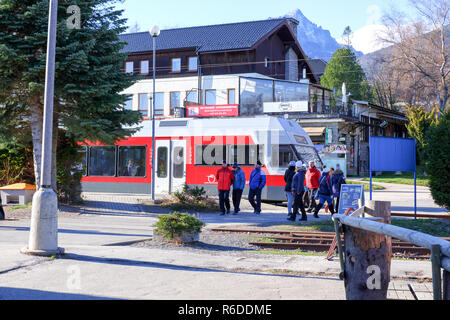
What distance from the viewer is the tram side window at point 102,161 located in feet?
→ 78.4

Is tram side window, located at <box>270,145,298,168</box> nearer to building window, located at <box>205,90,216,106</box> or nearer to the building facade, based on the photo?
the building facade

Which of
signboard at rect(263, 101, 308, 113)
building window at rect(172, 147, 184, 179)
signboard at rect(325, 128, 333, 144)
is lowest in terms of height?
building window at rect(172, 147, 184, 179)

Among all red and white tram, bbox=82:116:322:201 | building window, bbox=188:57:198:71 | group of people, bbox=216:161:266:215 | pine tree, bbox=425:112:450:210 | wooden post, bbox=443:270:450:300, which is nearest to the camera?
wooden post, bbox=443:270:450:300

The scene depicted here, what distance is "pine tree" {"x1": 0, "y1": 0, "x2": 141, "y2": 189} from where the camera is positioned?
1619 cm

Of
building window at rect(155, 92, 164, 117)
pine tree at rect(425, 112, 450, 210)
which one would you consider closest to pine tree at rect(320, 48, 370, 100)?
building window at rect(155, 92, 164, 117)

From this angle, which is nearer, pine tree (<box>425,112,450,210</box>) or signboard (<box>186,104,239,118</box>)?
pine tree (<box>425,112,450,210</box>)

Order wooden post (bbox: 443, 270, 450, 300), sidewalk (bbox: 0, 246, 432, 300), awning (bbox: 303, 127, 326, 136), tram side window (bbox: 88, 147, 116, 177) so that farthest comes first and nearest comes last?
awning (bbox: 303, 127, 326, 136), tram side window (bbox: 88, 147, 116, 177), sidewalk (bbox: 0, 246, 432, 300), wooden post (bbox: 443, 270, 450, 300)

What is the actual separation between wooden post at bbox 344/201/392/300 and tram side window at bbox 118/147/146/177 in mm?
18810

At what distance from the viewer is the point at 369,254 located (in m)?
4.94

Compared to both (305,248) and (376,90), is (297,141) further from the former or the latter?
(376,90)

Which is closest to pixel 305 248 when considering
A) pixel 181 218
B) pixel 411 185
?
pixel 181 218

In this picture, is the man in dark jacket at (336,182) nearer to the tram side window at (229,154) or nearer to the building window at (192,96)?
the tram side window at (229,154)

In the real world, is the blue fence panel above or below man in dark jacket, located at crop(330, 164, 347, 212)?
above

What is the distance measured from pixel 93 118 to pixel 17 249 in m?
8.50
